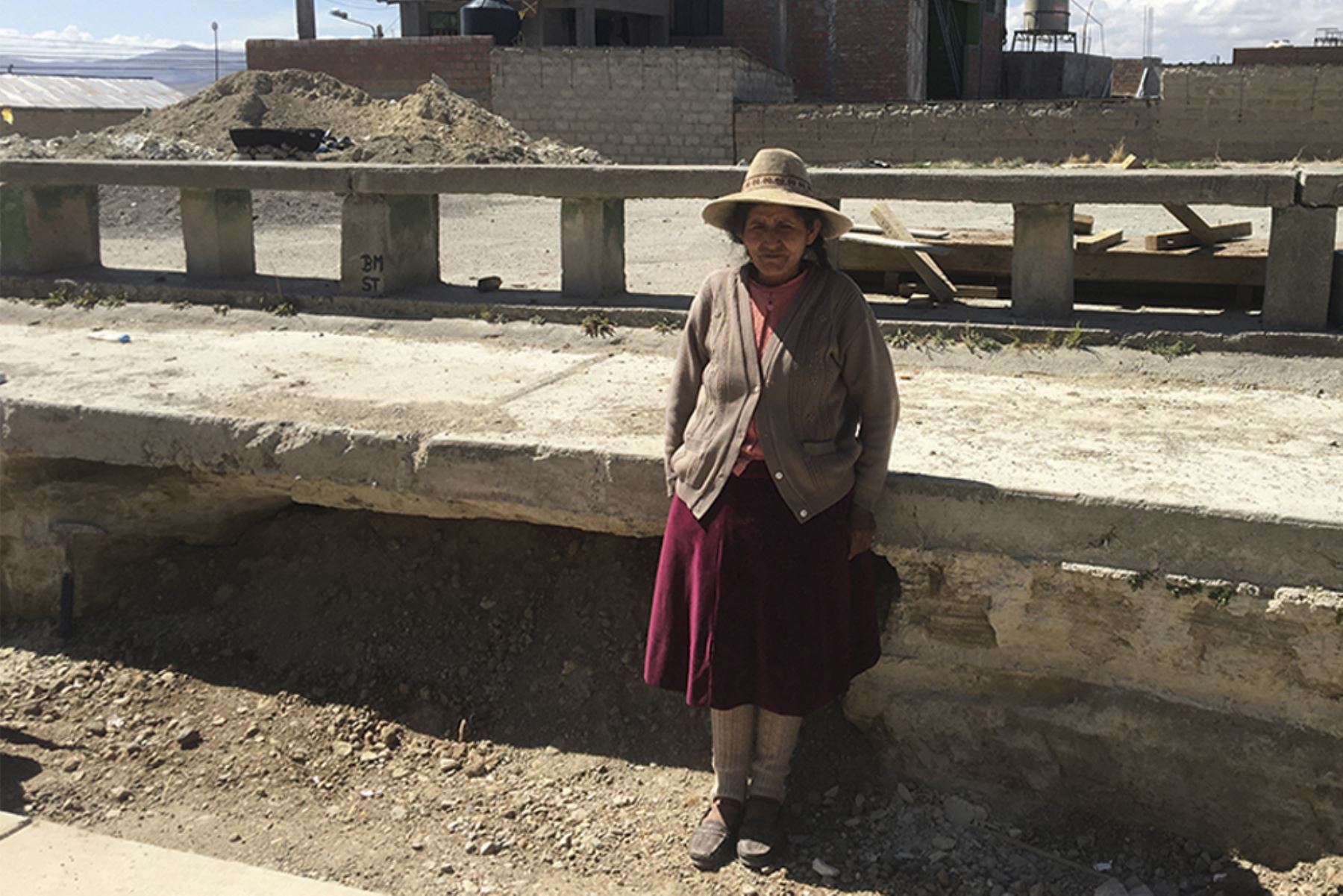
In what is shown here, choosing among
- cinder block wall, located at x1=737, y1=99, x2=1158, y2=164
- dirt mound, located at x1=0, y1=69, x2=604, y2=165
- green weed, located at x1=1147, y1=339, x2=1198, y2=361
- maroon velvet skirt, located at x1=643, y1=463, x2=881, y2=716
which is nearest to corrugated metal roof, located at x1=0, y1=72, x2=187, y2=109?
dirt mound, located at x1=0, y1=69, x2=604, y2=165

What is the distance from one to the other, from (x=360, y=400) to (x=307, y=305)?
240 centimetres

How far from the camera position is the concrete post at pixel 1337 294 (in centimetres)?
585

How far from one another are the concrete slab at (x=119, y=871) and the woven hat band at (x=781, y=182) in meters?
2.17

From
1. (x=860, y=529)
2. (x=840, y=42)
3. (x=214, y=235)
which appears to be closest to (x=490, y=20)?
(x=840, y=42)

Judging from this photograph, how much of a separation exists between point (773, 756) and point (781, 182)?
5.34 ft

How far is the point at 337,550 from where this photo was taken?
5266 millimetres

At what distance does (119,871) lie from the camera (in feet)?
11.4

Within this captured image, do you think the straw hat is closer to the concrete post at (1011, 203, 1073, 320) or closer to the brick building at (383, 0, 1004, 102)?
the concrete post at (1011, 203, 1073, 320)

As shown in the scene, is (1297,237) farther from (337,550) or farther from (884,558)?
(337,550)

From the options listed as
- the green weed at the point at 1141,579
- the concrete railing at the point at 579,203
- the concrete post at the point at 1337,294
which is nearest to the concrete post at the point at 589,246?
the concrete railing at the point at 579,203

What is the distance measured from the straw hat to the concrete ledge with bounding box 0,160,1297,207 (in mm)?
2852

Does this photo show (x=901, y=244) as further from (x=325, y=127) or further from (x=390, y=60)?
(x=390, y=60)

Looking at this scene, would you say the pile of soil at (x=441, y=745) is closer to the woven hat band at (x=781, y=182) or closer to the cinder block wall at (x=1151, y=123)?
the woven hat band at (x=781, y=182)

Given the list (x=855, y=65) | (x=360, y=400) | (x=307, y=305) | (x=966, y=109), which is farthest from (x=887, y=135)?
(x=360, y=400)
